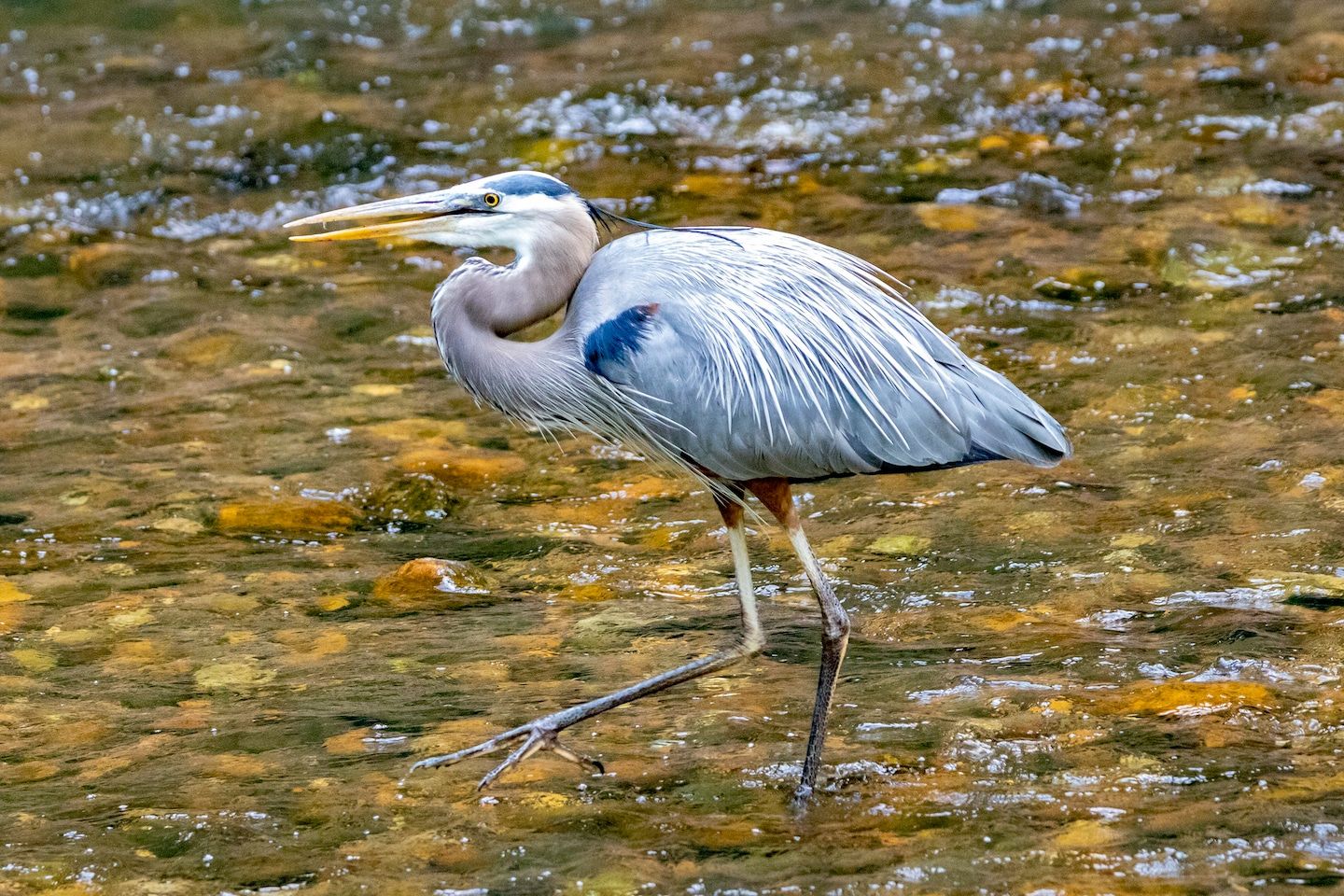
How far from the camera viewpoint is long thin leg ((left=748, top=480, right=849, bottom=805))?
12.4 ft

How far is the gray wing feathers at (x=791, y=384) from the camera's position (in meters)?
4.10

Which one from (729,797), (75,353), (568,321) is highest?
(568,321)

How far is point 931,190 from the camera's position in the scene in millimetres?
8562

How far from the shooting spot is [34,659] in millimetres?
4574

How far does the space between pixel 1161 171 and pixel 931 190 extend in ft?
4.28

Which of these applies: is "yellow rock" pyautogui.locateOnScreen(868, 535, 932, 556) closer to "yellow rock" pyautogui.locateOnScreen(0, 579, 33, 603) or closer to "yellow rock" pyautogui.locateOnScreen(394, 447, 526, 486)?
"yellow rock" pyautogui.locateOnScreen(394, 447, 526, 486)

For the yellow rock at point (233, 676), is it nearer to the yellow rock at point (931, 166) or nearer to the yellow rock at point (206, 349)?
the yellow rock at point (206, 349)

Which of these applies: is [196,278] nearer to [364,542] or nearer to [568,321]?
[364,542]

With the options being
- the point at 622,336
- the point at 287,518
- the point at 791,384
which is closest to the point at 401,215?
the point at 622,336

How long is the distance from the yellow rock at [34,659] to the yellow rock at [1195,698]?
3.07 metres

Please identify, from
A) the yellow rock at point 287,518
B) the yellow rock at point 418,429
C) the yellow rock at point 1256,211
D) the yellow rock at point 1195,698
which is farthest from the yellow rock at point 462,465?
the yellow rock at point 1256,211

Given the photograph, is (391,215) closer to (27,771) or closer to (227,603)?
(227,603)

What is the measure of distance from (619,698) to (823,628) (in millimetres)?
569

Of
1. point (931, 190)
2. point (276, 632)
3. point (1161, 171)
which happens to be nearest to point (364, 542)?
point (276, 632)
